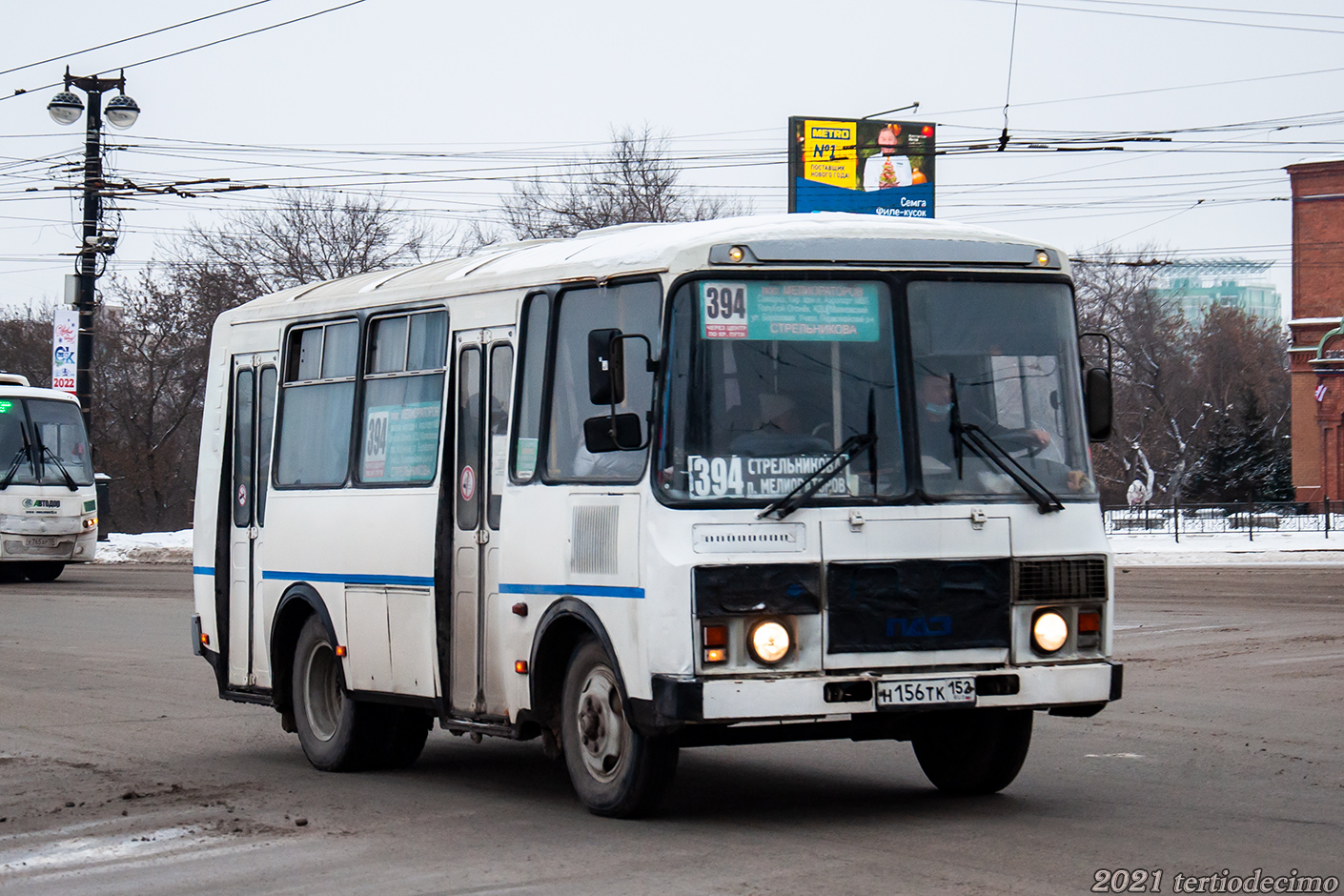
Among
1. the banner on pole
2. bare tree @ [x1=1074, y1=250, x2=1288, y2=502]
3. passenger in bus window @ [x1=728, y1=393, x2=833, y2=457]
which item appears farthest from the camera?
bare tree @ [x1=1074, y1=250, x2=1288, y2=502]

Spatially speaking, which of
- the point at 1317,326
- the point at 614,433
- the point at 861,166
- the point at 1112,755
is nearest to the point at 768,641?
the point at 614,433

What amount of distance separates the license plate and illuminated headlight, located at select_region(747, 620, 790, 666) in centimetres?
45

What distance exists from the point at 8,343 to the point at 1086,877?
67619mm

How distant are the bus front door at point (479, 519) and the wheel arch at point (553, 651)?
34 centimetres

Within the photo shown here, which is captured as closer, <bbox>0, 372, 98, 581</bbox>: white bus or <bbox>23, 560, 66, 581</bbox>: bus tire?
<bbox>0, 372, 98, 581</bbox>: white bus

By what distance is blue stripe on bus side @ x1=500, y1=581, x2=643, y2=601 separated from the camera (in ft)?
25.7

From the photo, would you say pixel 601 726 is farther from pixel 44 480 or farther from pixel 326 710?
pixel 44 480

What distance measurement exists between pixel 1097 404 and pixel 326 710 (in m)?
4.89

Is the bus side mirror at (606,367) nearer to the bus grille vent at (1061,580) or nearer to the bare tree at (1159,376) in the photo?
the bus grille vent at (1061,580)

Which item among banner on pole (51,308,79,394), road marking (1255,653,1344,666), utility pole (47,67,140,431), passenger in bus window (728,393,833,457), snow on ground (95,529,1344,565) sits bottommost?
road marking (1255,653,1344,666)

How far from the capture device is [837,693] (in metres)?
7.63

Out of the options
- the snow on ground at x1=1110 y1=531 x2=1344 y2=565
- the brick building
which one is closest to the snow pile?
the snow on ground at x1=1110 y1=531 x2=1344 y2=565

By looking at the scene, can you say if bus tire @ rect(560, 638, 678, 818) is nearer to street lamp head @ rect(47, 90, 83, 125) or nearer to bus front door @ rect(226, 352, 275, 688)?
bus front door @ rect(226, 352, 275, 688)

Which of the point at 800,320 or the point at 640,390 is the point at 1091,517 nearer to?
the point at 800,320
